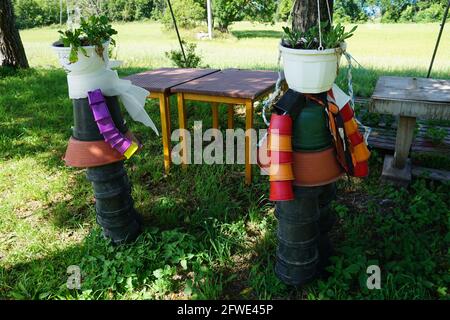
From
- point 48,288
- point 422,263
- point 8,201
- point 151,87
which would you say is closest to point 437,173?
point 422,263

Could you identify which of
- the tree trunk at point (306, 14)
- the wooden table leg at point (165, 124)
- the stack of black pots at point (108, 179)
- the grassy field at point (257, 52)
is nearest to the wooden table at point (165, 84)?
the wooden table leg at point (165, 124)

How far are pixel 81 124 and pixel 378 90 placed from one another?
248 centimetres

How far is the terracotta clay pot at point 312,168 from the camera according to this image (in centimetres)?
198

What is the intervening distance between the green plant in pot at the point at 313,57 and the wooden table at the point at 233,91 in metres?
1.15

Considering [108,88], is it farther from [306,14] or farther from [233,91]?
[306,14]

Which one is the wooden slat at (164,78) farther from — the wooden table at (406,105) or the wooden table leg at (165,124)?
the wooden table at (406,105)

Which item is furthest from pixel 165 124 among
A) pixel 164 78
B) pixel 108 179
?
pixel 108 179

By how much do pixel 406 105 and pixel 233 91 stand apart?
140 cm

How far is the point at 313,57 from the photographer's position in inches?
70.6

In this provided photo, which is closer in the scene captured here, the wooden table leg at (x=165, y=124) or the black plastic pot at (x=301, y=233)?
the black plastic pot at (x=301, y=233)

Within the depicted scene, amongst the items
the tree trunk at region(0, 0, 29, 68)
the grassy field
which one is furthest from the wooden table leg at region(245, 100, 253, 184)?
the tree trunk at region(0, 0, 29, 68)

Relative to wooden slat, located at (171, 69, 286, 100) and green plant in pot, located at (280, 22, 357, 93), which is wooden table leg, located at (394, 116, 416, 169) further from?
green plant in pot, located at (280, 22, 357, 93)

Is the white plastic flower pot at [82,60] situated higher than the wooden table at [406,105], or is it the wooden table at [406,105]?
the white plastic flower pot at [82,60]

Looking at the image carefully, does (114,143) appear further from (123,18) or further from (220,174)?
(123,18)
